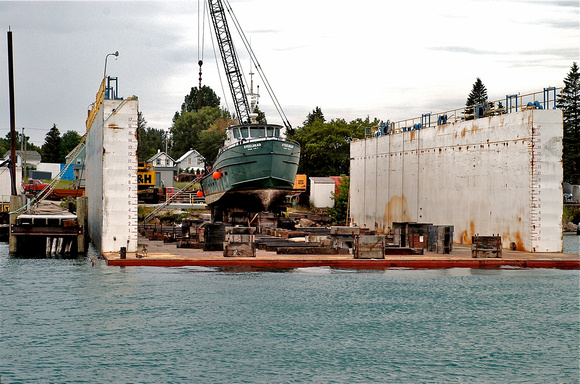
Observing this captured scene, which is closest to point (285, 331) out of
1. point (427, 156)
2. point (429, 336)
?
→ point (429, 336)

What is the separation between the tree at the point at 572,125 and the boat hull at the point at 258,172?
5163 cm

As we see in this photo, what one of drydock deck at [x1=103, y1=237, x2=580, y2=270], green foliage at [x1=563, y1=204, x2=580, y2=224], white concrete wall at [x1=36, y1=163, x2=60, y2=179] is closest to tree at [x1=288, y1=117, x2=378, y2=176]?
green foliage at [x1=563, y1=204, x2=580, y2=224]

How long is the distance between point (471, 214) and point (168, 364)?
2181cm

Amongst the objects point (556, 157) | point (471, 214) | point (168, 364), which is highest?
point (556, 157)

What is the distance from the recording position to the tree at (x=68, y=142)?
129 metres

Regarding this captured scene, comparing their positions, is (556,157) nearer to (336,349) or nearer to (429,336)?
(429,336)

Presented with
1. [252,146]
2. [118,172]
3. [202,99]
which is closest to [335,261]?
[118,172]

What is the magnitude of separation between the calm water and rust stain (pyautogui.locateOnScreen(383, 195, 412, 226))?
47.0 feet

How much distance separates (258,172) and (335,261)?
53.6 feet

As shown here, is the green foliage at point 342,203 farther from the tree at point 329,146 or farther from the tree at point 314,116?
the tree at point 314,116

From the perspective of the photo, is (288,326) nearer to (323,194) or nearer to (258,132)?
(258,132)

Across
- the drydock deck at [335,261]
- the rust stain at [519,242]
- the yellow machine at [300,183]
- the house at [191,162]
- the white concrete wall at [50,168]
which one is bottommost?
the drydock deck at [335,261]

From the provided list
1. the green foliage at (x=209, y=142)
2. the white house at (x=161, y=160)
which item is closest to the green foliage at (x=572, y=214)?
the white house at (x=161, y=160)

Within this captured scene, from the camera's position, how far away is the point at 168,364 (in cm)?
1432
